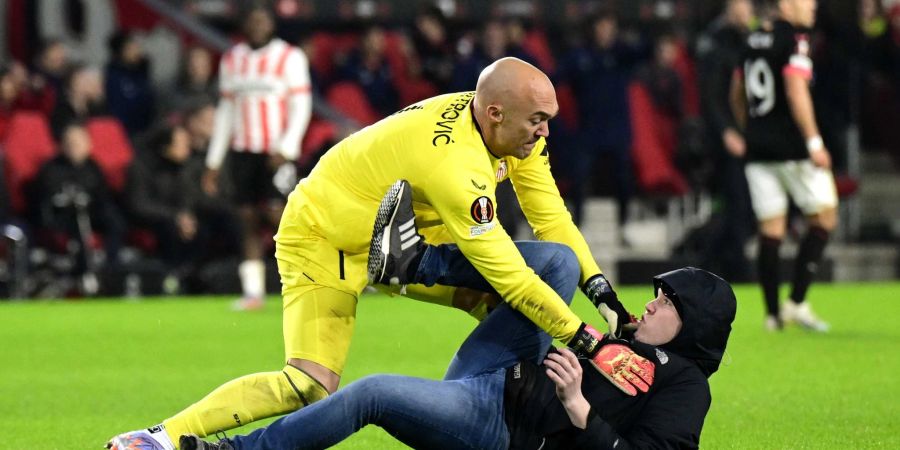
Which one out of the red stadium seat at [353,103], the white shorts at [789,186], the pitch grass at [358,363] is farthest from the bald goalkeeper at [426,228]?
the red stadium seat at [353,103]

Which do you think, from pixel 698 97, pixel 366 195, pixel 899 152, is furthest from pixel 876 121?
pixel 366 195

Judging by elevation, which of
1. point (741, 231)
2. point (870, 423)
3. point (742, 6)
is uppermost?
point (742, 6)

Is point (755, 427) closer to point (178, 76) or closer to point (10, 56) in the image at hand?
point (178, 76)

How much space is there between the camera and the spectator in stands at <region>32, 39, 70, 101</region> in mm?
15656

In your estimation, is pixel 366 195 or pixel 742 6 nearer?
pixel 366 195

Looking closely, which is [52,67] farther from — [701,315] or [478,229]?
[701,315]

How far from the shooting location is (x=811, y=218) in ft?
35.7

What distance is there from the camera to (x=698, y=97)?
17719 millimetres

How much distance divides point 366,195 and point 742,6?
9.42 meters

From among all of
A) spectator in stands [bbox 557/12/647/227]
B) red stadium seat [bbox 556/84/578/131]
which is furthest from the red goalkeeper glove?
red stadium seat [bbox 556/84/578/131]

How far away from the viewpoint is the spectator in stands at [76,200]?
14391mm

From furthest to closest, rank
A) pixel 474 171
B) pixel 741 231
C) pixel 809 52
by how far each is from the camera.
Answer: pixel 741 231
pixel 809 52
pixel 474 171

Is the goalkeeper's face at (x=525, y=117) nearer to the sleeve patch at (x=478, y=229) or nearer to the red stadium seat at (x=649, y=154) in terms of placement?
the sleeve patch at (x=478, y=229)

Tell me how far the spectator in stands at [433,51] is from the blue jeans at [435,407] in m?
10.2
